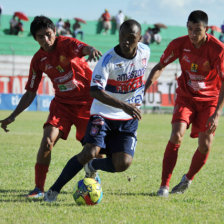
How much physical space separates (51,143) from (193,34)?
7.38ft

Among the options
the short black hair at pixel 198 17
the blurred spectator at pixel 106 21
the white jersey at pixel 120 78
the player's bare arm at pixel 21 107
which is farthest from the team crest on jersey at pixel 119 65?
the blurred spectator at pixel 106 21

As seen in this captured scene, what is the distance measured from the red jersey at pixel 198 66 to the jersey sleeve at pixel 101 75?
142 centimetres

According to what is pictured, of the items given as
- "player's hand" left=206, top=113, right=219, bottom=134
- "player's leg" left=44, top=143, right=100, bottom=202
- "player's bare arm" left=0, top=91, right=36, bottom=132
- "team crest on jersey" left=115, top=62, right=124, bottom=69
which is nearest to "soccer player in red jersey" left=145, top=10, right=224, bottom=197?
"player's hand" left=206, top=113, right=219, bottom=134

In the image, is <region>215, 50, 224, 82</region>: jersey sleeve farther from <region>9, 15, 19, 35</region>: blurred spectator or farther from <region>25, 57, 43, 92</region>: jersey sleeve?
<region>9, 15, 19, 35</region>: blurred spectator

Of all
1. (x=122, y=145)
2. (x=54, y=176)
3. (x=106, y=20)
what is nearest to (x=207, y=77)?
(x=122, y=145)

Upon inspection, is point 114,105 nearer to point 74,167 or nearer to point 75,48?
point 74,167

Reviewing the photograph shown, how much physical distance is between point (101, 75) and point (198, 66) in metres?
1.63

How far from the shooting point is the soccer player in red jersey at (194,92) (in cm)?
623

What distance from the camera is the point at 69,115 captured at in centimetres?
638

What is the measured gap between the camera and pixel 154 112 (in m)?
28.5

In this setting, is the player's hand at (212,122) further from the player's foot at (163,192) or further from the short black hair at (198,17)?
the short black hair at (198,17)

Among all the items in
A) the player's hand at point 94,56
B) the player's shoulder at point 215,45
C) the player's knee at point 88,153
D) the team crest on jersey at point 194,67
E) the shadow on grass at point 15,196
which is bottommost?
the shadow on grass at point 15,196

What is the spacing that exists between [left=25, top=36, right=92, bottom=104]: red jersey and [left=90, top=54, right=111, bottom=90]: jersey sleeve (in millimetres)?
774

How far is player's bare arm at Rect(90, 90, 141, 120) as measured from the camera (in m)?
5.12
